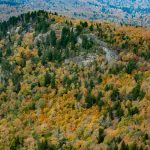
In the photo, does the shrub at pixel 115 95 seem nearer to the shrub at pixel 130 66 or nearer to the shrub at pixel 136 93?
the shrub at pixel 136 93

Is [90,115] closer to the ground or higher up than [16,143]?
higher up

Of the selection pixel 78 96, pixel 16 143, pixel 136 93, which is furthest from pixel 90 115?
pixel 16 143

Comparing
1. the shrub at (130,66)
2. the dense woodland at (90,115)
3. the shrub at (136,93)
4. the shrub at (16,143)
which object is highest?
the shrub at (130,66)

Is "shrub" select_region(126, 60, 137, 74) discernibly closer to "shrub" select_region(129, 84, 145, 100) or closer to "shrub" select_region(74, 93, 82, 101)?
"shrub" select_region(129, 84, 145, 100)

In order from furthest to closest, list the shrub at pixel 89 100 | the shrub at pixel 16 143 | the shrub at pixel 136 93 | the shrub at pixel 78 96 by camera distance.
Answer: the shrub at pixel 78 96 → the shrub at pixel 89 100 → the shrub at pixel 16 143 → the shrub at pixel 136 93

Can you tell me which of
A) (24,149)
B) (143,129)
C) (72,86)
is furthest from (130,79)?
(24,149)

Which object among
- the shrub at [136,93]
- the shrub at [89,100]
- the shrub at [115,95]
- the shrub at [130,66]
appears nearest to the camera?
the shrub at [136,93]

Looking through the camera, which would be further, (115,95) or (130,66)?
(130,66)

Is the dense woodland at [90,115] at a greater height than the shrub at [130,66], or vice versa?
the shrub at [130,66]

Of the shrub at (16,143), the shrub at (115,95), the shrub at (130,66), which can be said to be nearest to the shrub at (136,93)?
the shrub at (115,95)

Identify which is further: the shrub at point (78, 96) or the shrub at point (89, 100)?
the shrub at point (78, 96)

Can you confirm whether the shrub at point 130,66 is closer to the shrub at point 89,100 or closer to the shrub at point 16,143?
the shrub at point 89,100

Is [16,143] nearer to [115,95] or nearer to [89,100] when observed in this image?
[89,100]
